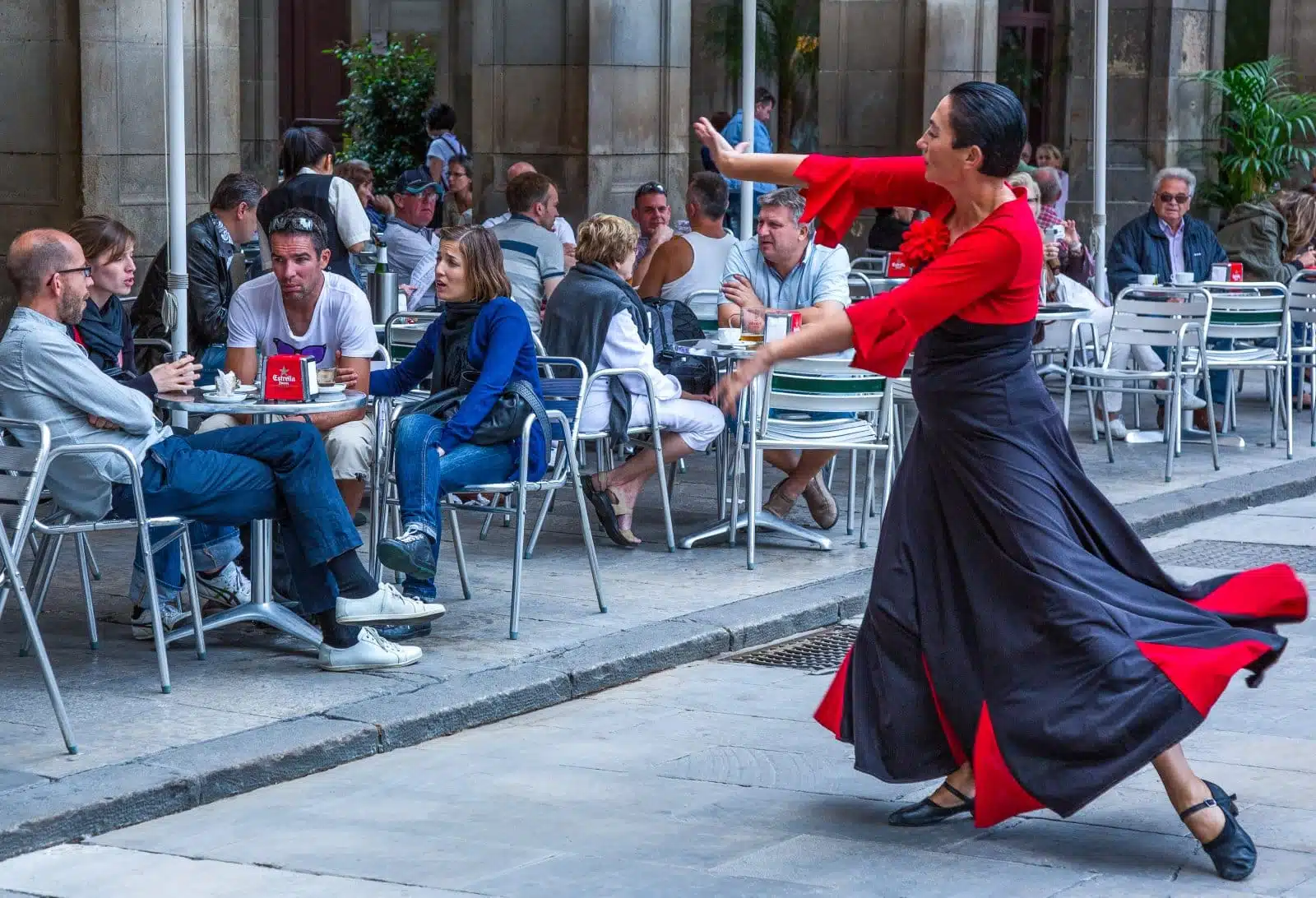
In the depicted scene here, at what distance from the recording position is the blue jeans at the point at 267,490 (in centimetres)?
626

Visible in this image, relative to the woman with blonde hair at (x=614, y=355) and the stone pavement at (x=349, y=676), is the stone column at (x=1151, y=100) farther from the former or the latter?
the woman with blonde hair at (x=614, y=355)

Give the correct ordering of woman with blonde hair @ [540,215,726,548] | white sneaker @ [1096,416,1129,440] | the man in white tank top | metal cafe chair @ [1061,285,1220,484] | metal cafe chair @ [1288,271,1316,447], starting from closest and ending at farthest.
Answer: woman with blonde hair @ [540,215,726,548] < the man in white tank top < metal cafe chair @ [1061,285,1220,484] < white sneaker @ [1096,416,1129,440] < metal cafe chair @ [1288,271,1316,447]

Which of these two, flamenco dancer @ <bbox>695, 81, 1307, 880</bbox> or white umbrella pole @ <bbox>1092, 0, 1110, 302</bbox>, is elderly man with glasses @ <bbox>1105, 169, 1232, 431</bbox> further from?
flamenco dancer @ <bbox>695, 81, 1307, 880</bbox>

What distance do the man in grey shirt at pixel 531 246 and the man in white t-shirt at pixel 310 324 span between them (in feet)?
8.87

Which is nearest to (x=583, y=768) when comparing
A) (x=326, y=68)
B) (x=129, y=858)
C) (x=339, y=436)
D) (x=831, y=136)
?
(x=129, y=858)

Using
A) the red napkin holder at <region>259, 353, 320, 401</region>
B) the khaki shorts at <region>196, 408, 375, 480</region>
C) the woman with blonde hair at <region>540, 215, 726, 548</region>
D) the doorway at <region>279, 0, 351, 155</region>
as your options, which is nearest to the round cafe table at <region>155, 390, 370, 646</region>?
the red napkin holder at <region>259, 353, 320, 401</region>

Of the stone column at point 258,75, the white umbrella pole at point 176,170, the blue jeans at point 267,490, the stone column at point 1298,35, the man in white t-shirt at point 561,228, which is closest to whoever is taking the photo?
the blue jeans at point 267,490

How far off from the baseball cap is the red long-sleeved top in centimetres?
758

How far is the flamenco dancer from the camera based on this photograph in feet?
15.2

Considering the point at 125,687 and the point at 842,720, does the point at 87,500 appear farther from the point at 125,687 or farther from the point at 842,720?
the point at 842,720

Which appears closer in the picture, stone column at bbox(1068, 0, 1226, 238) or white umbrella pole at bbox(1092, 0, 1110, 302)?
white umbrella pole at bbox(1092, 0, 1110, 302)

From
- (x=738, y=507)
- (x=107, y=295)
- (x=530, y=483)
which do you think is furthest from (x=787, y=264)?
(x=107, y=295)

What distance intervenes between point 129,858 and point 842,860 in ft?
5.40

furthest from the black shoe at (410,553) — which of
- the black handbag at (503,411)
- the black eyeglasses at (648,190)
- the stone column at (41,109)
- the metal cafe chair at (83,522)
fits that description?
the stone column at (41,109)
